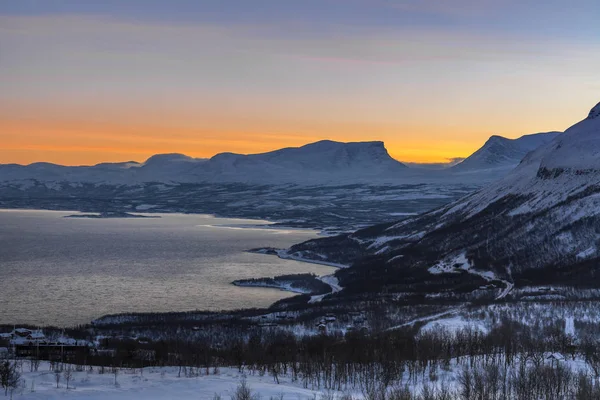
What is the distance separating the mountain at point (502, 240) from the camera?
110625 mm

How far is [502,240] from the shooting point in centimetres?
12988

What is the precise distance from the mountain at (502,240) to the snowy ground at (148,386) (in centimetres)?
6251

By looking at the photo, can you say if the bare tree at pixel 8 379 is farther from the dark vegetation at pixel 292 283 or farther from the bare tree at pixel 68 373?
the dark vegetation at pixel 292 283

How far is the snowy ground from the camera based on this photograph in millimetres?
37312

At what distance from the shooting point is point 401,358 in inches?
1918

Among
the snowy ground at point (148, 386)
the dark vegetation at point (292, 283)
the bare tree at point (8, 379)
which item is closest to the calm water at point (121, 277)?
the dark vegetation at point (292, 283)

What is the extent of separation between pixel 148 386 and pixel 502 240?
328ft

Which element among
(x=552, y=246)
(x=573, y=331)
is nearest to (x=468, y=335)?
(x=573, y=331)

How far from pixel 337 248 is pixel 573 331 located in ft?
353

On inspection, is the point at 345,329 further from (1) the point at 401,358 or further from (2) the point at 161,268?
(2) the point at 161,268

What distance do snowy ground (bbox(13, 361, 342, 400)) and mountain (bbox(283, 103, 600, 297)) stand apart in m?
62.5

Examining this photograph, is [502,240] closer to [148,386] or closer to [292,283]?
[292,283]

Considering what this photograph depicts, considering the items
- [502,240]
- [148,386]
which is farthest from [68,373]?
[502,240]

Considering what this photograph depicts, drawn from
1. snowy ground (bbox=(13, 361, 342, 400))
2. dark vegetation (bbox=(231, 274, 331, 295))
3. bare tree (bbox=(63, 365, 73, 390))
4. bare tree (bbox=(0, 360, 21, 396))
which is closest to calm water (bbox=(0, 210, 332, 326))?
dark vegetation (bbox=(231, 274, 331, 295))
